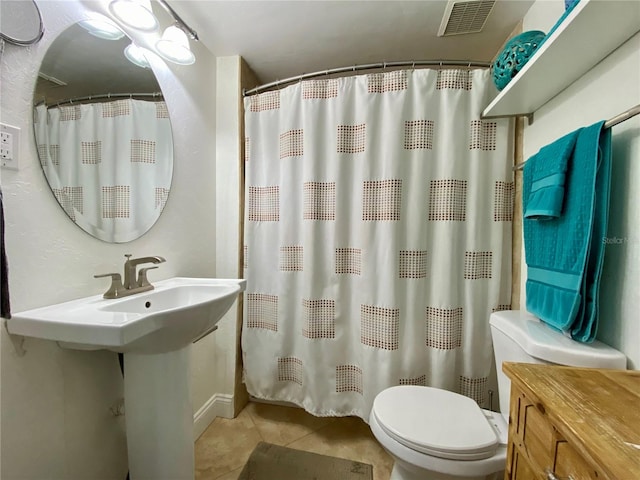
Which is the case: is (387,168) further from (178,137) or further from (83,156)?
(83,156)

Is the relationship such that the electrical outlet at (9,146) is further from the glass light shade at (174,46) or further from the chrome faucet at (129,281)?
the glass light shade at (174,46)

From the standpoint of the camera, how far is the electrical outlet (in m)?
0.68

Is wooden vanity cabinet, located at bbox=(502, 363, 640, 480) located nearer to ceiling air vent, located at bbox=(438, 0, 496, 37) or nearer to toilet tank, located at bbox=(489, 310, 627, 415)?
toilet tank, located at bbox=(489, 310, 627, 415)

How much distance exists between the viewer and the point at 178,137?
1.30 meters

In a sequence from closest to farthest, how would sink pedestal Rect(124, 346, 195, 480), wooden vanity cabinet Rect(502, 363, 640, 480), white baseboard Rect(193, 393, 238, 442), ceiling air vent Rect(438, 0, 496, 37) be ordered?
wooden vanity cabinet Rect(502, 363, 640, 480), sink pedestal Rect(124, 346, 195, 480), ceiling air vent Rect(438, 0, 496, 37), white baseboard Rect(193, 393, 238, 442)

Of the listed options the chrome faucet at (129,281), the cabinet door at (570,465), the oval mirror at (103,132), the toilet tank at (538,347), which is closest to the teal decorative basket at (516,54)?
the toilet tank at (538,347)

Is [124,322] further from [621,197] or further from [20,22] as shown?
[621,197]

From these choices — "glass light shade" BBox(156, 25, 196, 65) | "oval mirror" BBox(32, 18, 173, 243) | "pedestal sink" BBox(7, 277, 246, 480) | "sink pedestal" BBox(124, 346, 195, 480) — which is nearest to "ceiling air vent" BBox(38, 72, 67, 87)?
"oval mirror" BBox(32, 18, 173, 243)

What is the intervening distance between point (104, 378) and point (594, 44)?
1924 millimetres

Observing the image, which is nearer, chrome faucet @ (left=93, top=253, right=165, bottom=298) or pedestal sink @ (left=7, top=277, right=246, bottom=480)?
pedestal sink @ (left=7, top=277, right=246, bottom=480)

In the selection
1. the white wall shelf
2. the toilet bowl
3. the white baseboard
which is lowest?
the white baseboard

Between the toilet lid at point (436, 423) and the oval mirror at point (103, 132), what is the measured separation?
4.01 feet

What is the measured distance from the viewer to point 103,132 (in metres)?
0.98

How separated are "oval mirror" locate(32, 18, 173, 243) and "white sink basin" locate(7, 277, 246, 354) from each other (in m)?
0.27
